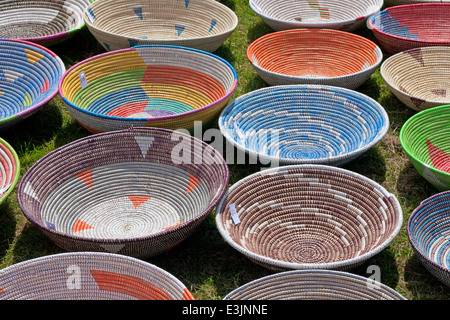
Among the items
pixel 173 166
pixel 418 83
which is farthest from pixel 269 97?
pixel 418 83

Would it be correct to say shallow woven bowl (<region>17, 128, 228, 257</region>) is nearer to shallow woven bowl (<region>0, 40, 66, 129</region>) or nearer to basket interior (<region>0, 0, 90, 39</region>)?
shallow woven bowl (<region>0, 40, 66, 129</region>)

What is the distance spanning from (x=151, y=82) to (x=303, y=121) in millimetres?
1216

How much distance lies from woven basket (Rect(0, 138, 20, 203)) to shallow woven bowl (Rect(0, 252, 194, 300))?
623 millimetres

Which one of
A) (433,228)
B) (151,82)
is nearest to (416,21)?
(151,82)

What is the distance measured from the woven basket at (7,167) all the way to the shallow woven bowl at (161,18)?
195cm

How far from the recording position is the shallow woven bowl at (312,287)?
281cm

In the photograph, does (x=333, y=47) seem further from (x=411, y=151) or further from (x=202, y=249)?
(x=202, y=249)

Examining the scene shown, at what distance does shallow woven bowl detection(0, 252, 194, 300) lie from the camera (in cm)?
286

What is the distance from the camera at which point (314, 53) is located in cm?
510

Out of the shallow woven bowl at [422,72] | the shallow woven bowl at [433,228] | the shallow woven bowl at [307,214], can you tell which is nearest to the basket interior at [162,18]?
the shallow woven bowl at [422,72]

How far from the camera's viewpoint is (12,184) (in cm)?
332

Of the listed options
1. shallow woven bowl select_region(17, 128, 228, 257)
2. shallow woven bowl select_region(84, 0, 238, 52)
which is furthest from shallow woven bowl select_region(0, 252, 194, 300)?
shallow woven bowl select_region(84, 0, 238, 52)

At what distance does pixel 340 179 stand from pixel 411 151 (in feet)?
2.13

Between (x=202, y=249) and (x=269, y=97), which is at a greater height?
(x=269, y=97)
